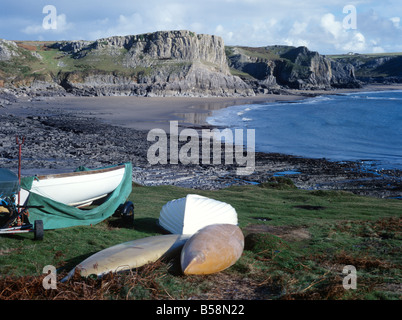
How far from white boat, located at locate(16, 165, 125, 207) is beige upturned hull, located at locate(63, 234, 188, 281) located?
4071 mm

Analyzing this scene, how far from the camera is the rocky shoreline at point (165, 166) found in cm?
2686

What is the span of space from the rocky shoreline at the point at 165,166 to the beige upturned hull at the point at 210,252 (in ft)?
52.2

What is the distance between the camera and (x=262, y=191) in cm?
2259

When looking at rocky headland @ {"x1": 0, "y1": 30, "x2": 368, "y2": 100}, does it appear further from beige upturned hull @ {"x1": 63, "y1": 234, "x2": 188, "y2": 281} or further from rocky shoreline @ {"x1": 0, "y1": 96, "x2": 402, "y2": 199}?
beige upturned hull @ {"x1": 63, "y1": 234, "x2": 188, "y2": 281}

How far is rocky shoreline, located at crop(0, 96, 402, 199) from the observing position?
2686cm

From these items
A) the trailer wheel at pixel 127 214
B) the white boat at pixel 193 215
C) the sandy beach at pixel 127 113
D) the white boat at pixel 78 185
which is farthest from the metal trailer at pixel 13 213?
the sandy beach at pixel 127 113

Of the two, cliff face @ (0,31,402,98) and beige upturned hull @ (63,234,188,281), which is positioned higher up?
cliff face @ (0,31,402,98)

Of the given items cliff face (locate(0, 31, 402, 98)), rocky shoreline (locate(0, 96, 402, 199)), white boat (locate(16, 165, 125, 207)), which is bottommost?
rocky shoreline (locate(0, 96, 402, 199))

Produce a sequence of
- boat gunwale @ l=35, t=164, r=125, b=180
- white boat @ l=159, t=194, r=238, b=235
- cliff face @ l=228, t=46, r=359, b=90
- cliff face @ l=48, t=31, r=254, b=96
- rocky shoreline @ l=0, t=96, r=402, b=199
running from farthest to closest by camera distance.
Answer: cliff face @ l=228, t=46, r=359, b=90, cliff face @ l=48, t=31, r=254, b=96, rocky shoreline @ l=0, t=96, r=402, b=199, boat gunwale @ l=35, t=164, r=125, b=180, white boat @ l=159, t=194, r=238, b=235

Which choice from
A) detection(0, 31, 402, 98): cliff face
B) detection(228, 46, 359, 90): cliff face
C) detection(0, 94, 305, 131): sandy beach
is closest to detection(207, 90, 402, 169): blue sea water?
detection(0, 94, 305, 131): sandy beach

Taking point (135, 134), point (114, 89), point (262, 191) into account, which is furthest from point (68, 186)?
point (114, 89)

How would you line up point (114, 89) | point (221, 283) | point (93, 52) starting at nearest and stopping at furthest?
point (221, 283)
point (114, 89)
point (93, 52)
